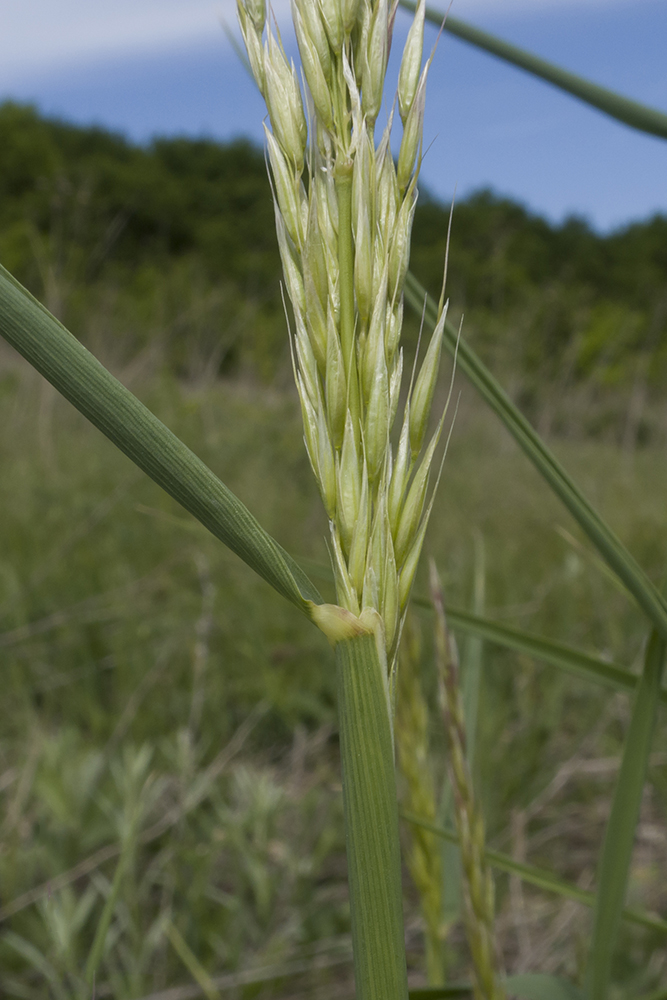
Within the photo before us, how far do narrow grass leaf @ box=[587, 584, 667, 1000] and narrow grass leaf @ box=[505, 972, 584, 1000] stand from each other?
0.05 meters

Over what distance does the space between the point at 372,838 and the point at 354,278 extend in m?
0.15

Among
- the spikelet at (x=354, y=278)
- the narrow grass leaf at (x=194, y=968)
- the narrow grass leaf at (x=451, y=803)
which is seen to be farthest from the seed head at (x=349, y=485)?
the narrow grass leaf at (x=194, y=968)

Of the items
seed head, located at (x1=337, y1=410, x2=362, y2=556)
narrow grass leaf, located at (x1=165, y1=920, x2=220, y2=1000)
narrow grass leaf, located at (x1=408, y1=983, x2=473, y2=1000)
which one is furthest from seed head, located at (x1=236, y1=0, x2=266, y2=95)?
narrow grass leaf, located at (x1=165, y1=920, x2=220, y2=1000)

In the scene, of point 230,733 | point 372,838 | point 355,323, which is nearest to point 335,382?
point 355,323

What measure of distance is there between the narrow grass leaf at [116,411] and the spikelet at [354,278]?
0.03 meters

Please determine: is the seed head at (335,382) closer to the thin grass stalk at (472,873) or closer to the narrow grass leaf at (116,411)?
the narrow grass leaf at (116,411)

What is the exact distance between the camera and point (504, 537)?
8.09 feet

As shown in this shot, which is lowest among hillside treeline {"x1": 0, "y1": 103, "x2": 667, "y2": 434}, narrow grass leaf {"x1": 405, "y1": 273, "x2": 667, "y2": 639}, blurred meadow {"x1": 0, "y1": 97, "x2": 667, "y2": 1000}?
blurred meadow {"x1": 0, "y1": 97, "x2": 667, "y2": 1000}

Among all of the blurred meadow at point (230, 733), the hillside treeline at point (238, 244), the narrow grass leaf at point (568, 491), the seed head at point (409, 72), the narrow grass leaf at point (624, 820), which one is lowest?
the blurred meadow at point (230, 733)

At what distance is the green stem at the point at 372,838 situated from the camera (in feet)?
0.61

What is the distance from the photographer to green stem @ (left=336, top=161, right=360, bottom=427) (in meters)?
0.21

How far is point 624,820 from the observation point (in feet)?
0.92

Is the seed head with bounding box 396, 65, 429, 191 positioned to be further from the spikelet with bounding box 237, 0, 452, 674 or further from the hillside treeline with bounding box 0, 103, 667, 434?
the hillside treeline with bounding box 0, 103, 667, 434

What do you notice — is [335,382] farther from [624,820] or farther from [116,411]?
[624,820]
